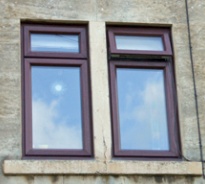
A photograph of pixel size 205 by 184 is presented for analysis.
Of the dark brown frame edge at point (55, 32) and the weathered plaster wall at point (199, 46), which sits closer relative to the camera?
the dark brown frame edge at point (55, 32)

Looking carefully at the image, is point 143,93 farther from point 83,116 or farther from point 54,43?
point 54,43

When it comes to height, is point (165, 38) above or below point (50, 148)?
above

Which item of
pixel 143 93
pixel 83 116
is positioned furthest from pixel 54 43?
pixel 143 93

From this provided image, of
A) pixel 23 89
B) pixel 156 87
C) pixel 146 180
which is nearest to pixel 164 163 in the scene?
pixel 146 180

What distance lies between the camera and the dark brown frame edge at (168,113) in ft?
36.4

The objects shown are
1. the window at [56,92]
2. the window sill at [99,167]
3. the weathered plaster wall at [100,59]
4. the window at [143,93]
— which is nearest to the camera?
the window sill at [99,167]

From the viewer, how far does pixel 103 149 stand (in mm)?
10953

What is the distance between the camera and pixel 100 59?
11383mm

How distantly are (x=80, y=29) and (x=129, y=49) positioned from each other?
704mm

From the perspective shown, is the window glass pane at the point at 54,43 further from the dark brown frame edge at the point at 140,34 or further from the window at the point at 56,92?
the dark brown frame edge at the point at 140,34

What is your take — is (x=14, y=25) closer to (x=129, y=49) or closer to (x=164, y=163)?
(x=129, y=49)

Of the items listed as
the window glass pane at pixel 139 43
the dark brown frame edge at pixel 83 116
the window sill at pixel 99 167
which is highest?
the window glass pane at pixel 139 43

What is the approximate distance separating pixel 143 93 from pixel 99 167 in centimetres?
131

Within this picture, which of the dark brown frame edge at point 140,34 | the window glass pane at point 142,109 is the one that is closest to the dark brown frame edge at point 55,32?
the dark brown frame edge at point 140,34
